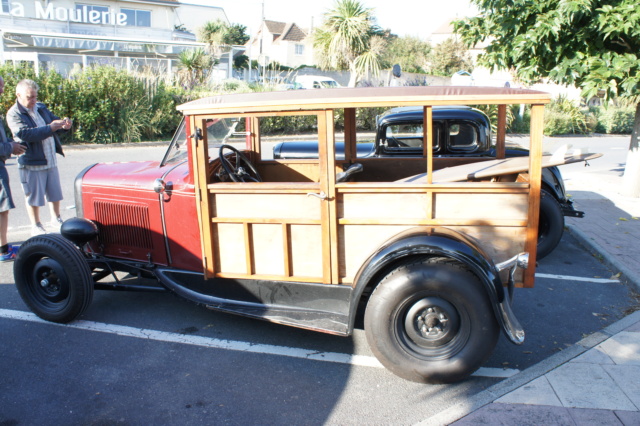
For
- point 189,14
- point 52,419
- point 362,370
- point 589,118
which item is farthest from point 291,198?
point 189,14

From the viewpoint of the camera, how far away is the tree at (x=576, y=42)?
246 inches

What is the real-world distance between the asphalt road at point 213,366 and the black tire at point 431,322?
0.60 feet

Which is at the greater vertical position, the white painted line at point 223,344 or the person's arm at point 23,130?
the person's arm at point 23,130

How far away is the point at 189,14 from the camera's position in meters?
51.6

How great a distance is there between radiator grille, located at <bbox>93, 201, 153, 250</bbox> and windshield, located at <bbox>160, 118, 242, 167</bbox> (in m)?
0.47

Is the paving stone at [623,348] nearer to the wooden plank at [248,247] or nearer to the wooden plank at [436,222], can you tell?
the wooden plank at [436,222]

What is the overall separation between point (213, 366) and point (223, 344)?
1.00 ft

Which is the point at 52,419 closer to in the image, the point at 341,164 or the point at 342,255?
the point at 342,255

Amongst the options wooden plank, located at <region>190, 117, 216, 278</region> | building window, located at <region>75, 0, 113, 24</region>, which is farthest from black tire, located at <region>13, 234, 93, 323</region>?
building window, located at <region>75, 0, 113, 24</region>

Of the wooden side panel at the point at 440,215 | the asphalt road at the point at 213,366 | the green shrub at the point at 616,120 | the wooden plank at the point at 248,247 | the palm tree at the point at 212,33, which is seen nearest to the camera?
the asphalt road at the point at 213,366

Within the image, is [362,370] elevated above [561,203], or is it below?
below

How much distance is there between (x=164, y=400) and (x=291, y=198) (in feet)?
4.96

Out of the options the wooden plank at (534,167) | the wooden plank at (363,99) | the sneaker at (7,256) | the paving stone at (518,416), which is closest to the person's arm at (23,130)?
the sneaker at (7,256)

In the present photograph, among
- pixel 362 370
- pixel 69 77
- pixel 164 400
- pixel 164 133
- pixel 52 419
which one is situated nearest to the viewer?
pixel 52 419
